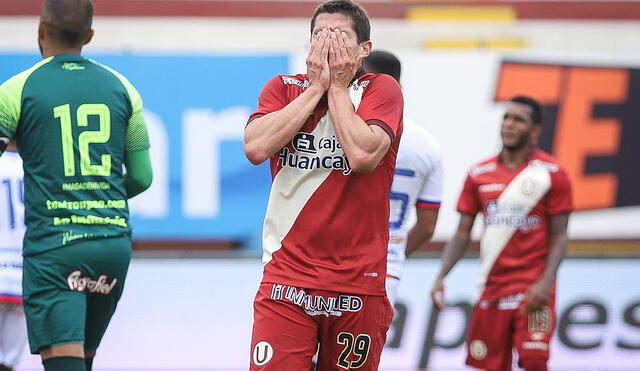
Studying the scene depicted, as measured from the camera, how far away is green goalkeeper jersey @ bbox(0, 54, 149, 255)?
469 centimetres

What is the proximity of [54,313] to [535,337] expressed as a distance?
13.0 ft

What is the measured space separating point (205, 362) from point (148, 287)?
0.79 m

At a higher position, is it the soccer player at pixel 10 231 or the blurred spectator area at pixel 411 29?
the blurred spectator area at pixel 411 29

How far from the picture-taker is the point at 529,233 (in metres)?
7.79

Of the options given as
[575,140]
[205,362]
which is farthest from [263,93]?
[575,140]

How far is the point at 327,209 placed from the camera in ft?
14.8

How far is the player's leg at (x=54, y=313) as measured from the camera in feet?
15.1

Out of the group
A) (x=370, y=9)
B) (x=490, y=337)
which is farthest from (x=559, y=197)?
(x=370, y=9)

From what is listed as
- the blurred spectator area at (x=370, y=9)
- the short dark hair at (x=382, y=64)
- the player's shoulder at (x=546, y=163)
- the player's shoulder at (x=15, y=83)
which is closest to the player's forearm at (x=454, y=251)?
the player's shoulder at (x=546, y=163)

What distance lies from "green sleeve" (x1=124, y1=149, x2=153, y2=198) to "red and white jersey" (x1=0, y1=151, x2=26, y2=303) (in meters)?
1.88

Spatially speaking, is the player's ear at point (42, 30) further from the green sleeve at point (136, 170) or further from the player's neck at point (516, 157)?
the player's neck at point (516, 157)

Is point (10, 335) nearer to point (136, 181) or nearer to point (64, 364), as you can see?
point (136, 181)

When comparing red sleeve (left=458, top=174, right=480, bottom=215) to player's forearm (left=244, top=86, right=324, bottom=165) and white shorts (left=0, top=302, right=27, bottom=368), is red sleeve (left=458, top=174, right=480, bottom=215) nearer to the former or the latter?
white shorts (left=0, top=302, right=27, bottom=368)

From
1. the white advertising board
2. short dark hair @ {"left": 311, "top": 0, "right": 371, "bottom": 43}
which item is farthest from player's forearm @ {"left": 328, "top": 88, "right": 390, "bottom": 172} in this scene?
the white advertising board
